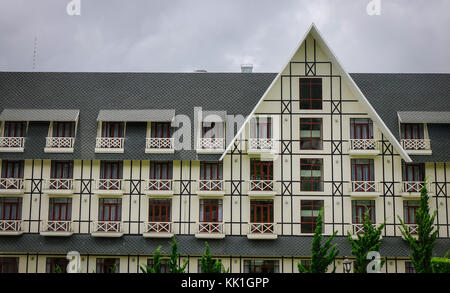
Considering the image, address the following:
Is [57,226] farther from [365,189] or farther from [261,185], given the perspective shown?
[365,189]

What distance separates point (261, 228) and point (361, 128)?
8.46 metres

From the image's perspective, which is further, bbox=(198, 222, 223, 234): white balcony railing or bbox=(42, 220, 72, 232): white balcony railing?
bbox=(42, 220, 72, 232): white balcony railing

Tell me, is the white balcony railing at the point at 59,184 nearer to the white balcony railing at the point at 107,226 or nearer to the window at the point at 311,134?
the white balcony railing at the point at 107,226

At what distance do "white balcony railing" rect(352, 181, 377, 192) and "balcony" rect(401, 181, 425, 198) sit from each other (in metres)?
1.66

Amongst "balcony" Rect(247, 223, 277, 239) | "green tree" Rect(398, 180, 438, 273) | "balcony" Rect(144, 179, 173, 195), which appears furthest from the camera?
"balcony" Rect(144, 179, 173, 195)

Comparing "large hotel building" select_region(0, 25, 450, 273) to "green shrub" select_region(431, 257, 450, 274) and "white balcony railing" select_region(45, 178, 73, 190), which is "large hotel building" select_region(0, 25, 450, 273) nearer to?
"white balcony railing" select_region(45, 178, 73, 190)

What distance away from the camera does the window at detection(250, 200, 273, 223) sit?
89.5 feet

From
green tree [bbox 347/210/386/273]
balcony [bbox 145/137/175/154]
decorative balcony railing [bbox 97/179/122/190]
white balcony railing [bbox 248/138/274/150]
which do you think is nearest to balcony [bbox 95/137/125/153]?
balcony [bbox 145/137/175/154]

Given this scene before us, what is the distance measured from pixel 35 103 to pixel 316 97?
17776mm

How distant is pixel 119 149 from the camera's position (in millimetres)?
27578

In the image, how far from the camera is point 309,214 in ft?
89.3

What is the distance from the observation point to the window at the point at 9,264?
27.3 meters

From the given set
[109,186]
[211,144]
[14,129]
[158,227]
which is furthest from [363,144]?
[14,129]
